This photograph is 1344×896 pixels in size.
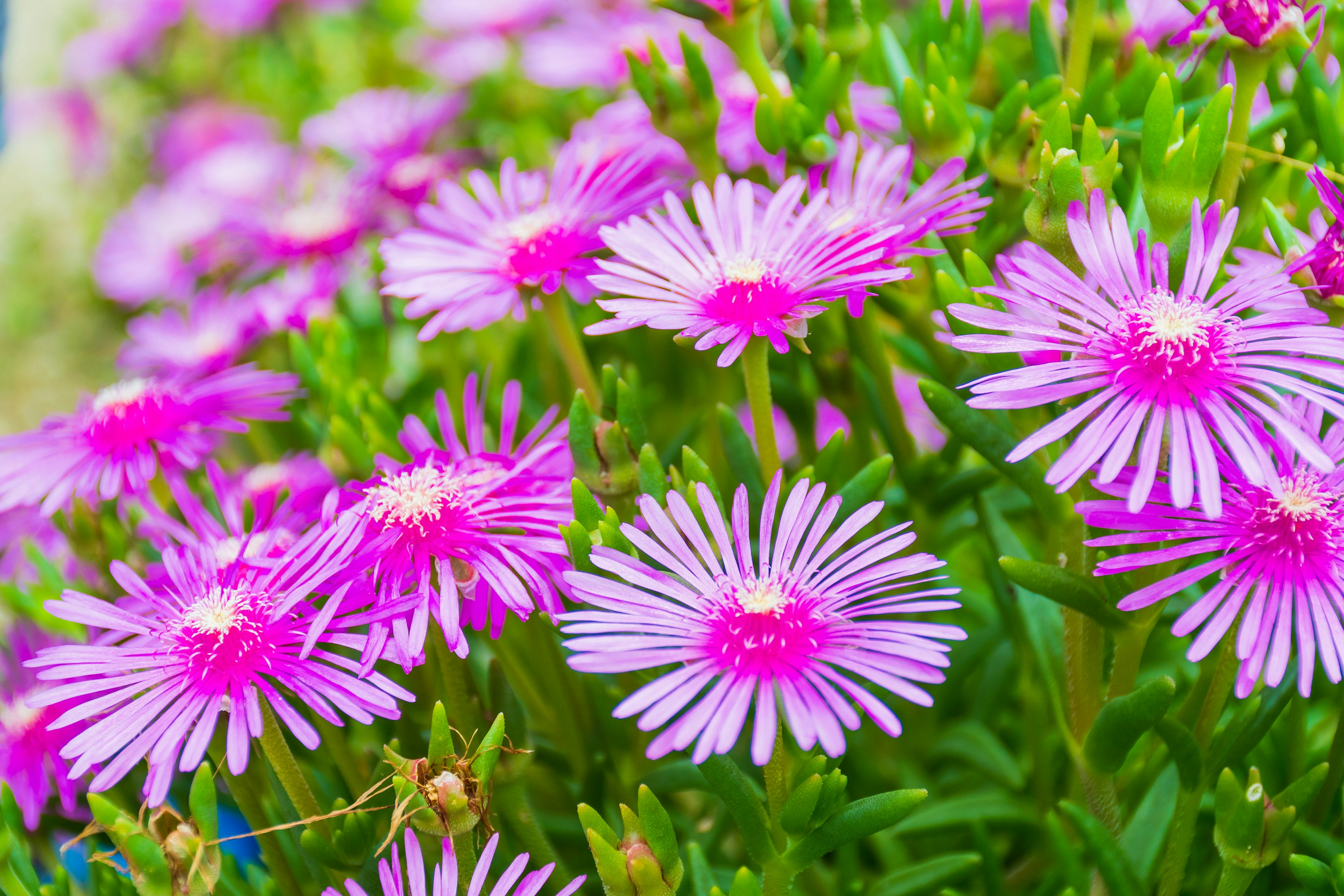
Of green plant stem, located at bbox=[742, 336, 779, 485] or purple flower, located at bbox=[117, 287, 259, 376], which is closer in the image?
green plant stem, located at bbox=[742, 336, 779, 485]

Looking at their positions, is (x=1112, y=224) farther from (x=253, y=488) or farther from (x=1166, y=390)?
(x=253, y=488)

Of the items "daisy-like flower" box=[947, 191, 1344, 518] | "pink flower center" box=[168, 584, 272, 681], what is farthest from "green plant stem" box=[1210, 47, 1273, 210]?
"pink flower center" box=[168, 584, 272, 681]

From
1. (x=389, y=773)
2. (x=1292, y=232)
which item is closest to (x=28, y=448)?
(x=389, y=773)

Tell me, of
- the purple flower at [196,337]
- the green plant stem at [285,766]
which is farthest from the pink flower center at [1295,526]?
the purple flower at [196,337]

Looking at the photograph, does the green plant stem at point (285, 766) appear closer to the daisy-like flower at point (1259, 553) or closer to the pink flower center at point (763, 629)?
the pink flower center at point (763, 629)

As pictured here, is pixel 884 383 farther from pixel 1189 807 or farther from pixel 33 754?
pixel 33 754

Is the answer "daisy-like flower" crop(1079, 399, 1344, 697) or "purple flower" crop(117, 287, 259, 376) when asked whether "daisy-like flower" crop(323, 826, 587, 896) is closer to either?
"daisy-like flower" crop(1079, 399, 1344, 697)
